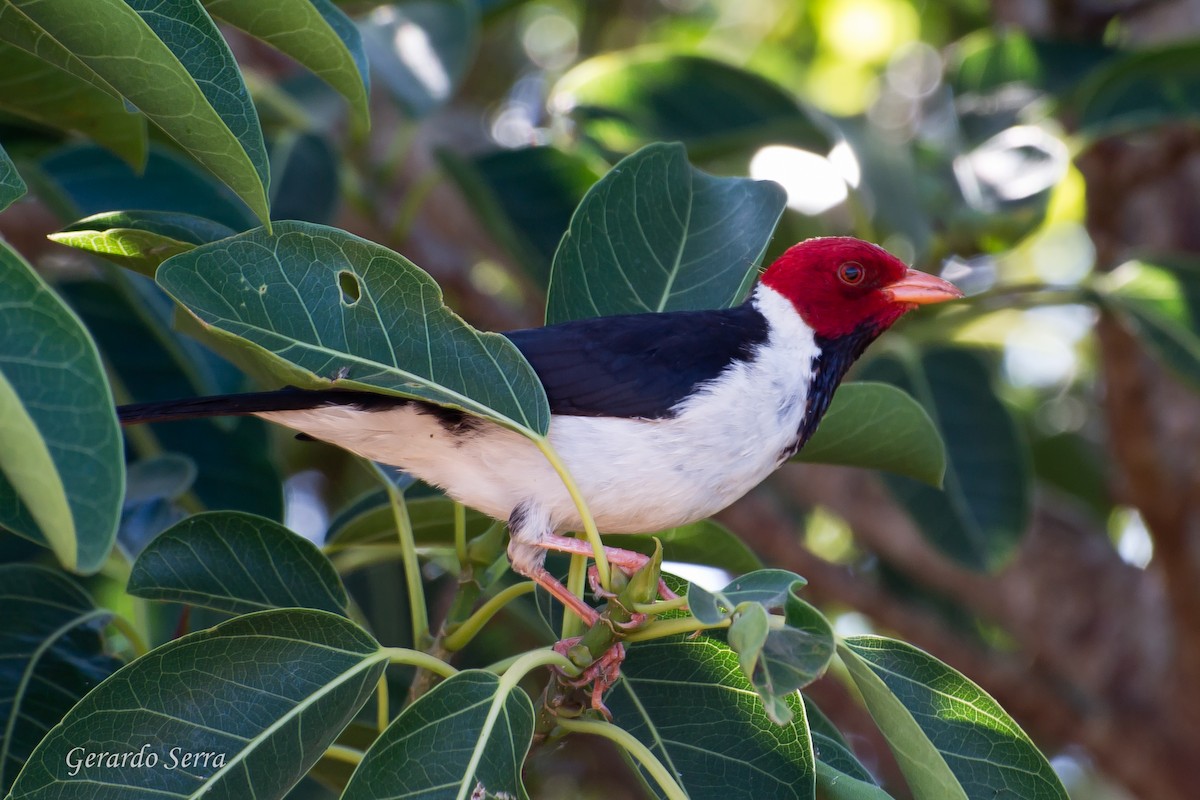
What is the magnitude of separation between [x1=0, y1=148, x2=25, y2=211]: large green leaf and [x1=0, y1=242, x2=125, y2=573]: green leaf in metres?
0.27

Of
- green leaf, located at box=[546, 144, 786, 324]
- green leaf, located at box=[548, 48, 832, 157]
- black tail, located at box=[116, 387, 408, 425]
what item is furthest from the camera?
green leaf, located at box=[548, 48, 832, 157]

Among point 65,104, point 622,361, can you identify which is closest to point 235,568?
point 622,361

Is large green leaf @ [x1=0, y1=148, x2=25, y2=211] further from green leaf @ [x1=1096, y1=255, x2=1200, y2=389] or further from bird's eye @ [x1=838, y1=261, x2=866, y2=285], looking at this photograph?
green leaf @ [x1=1096, y1=255, x2=1200, y2=389]

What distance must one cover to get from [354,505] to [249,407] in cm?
63

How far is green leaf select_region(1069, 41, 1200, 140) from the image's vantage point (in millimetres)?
3982

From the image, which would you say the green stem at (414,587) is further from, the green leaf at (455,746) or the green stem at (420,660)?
the green leaf at (455,746)

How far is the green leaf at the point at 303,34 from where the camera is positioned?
2.09 m

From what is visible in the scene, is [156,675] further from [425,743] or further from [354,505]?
[354,505]

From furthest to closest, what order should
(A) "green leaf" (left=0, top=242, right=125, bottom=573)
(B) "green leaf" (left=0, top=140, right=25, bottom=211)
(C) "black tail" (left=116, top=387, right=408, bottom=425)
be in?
(C) "black tail" (left=116, top=387, right=408, bottom=425)
(B) "green leaf" (left=0, top=140, right=25, bottom=211)
(A) "green leaf" (left=0, top=242, right=125, bottom=573)

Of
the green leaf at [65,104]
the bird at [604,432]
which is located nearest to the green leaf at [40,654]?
the bird at [604,432]

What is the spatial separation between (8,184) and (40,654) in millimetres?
1041

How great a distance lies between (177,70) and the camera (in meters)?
1.77

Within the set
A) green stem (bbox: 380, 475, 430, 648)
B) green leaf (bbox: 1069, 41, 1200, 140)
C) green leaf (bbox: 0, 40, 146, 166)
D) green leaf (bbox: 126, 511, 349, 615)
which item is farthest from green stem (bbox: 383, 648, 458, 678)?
green leaf (bbox: 1069, 41, 1200, 140)

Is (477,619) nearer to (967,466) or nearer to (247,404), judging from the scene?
(247,404)
